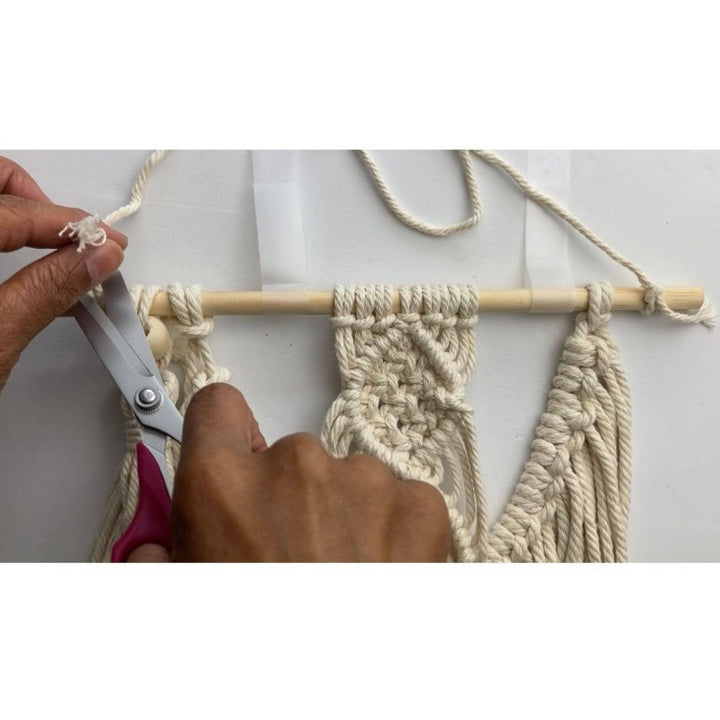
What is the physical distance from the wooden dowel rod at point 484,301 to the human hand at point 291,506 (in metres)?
0.23

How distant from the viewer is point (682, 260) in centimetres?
85

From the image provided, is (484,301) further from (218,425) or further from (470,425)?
(218,425)

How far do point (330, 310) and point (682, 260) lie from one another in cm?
47

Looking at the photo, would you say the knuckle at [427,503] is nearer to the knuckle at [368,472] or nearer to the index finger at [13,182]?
the knuckle at [368,472]

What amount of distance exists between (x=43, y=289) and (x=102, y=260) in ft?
0.22

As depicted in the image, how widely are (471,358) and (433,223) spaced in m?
0.19

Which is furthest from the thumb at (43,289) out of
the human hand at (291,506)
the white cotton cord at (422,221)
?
the white cotton cord at (422,221)

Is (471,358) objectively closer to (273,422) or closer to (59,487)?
(273,422)

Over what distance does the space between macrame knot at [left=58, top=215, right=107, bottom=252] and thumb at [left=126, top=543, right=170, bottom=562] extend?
32cm

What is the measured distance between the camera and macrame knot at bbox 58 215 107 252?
0.68m

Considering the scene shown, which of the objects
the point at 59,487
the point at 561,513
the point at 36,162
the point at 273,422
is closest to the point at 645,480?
the point at 561,513

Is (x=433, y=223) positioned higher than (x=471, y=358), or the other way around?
(x=433, y=223)

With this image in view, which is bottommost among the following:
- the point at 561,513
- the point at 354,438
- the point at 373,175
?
the point at 561,513

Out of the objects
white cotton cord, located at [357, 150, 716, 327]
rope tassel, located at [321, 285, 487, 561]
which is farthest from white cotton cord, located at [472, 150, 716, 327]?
rope tassel, located at [321, 285, 487, 561]
